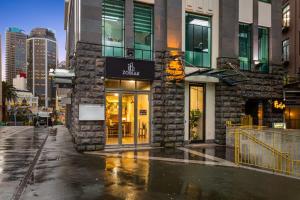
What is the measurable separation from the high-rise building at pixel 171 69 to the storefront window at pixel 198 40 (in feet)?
0.20

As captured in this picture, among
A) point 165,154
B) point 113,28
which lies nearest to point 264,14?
point 113,28

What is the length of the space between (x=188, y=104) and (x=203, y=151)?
11.6 ft

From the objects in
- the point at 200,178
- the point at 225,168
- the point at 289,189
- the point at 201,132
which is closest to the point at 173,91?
the point at 201,132

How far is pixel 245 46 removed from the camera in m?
20.8

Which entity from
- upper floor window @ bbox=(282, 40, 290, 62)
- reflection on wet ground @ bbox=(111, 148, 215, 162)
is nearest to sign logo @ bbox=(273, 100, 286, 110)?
reflection on wet ground @ bbox=(111, 148, 215, 162)

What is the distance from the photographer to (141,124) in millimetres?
17453

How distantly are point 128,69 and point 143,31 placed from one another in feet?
9.15

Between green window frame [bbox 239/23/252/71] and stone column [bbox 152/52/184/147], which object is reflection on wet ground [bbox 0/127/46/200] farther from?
green window frame [bbox 239/23/252/71]

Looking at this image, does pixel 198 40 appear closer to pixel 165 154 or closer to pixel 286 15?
pixel 165 154

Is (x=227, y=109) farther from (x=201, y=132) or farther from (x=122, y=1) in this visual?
(x=122, y=1)

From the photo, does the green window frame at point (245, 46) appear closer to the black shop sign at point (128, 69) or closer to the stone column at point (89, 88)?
the black shop sign at point (128, 69)

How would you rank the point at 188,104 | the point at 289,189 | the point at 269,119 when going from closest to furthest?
the point at 289,189 → the point at 188,104 → the point at 269,119

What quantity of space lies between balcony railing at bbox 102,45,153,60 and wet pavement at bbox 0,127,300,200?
229 inches

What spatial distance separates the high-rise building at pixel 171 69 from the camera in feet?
52.1
